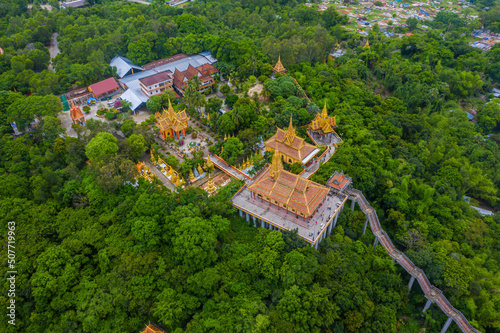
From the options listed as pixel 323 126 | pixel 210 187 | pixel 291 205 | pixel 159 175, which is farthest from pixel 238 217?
pixel 323 126

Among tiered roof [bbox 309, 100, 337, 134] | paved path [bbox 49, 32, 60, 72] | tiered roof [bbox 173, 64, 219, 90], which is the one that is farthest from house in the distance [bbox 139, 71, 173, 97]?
tiered roof [bbox 309, 100, 337, 134]

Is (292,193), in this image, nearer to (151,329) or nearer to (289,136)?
(289,136)

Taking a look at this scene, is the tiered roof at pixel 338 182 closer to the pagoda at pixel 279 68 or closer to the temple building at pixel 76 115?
the pagoda at pixel 279 68

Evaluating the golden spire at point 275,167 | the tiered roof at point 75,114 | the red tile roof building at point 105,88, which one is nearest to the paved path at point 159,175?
the golden spire at point 275,167

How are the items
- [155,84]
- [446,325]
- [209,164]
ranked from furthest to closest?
[155,84]
[209,164]
[446,325]

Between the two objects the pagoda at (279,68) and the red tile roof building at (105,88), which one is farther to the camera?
the pagoda at (279,68)

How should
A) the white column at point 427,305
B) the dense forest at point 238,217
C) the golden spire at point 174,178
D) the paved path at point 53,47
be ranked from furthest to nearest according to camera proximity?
the paved path at point 53,47, the golden spire at point 174,178, the white column at point 427,305, the dense forest at point 238,217
